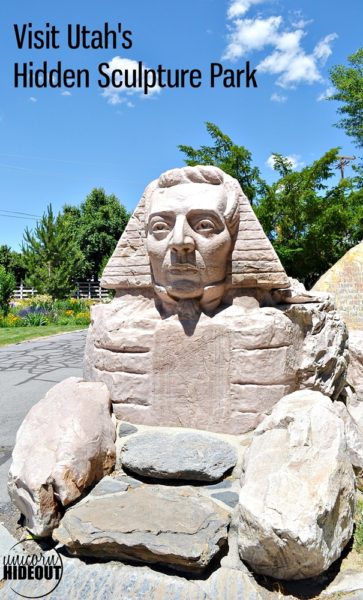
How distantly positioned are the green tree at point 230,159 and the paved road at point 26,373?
19.1 feet

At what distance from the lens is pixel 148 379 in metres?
3.05

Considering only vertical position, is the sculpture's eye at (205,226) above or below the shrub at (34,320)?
above

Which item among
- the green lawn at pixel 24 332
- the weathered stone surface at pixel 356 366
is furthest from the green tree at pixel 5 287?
the weathered stone surface at pixel 356 366

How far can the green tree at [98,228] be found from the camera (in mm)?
24047

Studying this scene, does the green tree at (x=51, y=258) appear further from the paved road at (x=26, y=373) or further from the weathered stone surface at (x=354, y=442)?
the weathered stone surface at (x=354, y=442)

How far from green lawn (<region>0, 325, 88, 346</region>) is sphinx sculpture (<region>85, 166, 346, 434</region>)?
25.9ft

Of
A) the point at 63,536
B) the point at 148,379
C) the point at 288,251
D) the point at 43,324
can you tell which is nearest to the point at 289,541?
the point at 63,536

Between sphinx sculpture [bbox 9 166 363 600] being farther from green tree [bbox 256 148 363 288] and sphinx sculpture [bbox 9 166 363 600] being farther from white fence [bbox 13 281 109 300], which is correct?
white fence [bbox 13 281 109 300]

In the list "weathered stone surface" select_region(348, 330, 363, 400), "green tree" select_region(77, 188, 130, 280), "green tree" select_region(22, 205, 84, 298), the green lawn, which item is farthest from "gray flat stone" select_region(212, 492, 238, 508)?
"green tree" select_region(77, 188, 130, 280)

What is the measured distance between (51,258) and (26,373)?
45.1ft

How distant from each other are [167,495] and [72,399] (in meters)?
0.86

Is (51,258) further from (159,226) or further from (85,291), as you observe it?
(159,226)

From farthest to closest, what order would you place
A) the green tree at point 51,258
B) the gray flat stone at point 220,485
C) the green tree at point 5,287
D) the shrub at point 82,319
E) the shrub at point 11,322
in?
the green tree at point 51,258 < the green tree at point 5,287 < the shrub at point 82,319 < the shrub at point 11,322 < the gray flat stone at point 220,485

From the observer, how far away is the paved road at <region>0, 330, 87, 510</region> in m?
4.29
